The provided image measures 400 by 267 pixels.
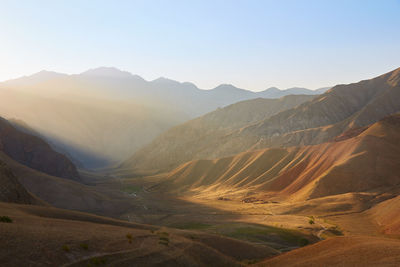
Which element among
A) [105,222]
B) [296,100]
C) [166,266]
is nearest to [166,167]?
[296,100]

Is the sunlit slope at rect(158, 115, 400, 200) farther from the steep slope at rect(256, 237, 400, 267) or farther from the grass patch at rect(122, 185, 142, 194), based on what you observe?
the steep slope at rect(256, 237, 400, 267)

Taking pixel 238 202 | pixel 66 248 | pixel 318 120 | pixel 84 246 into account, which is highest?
pixel 318 120

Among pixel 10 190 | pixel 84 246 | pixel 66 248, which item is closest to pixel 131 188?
pixel 10 190

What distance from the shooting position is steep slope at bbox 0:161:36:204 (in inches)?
1189

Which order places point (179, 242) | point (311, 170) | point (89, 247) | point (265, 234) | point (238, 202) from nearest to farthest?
1. point (89, 247)
2. point (179, 242)
3. point (265, 234)
4. point (238, 202)
5. point (311, 170)

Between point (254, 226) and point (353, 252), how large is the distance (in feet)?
73.9

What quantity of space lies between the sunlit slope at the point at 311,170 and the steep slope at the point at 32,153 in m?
27.9

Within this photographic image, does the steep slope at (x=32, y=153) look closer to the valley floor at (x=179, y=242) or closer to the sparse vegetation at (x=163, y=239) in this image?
the valley floor at (x=179, y=242)

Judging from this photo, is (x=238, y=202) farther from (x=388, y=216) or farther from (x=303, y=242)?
(x=303, y=242)

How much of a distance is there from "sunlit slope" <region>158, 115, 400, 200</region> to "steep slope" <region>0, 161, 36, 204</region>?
46.0m

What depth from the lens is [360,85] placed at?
136 metres

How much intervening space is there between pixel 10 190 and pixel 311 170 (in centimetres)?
5711

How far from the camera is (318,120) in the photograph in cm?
12281

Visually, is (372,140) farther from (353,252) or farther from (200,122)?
(200,122)
